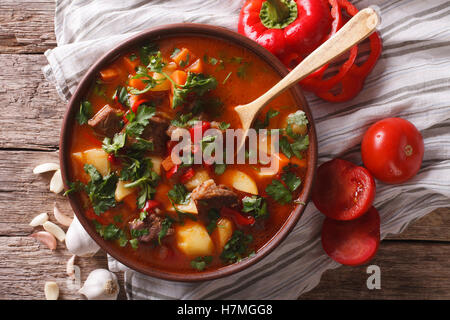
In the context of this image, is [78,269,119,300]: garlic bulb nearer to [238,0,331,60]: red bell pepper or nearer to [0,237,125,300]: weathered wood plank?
[0,237,125,300]: weathered wood plank

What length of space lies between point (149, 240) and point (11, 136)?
4.46ft

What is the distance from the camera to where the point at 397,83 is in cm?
278

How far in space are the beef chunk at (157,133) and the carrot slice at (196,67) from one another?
32 cm

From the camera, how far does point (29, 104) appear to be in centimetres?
302

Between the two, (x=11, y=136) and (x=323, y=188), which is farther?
(x=11, y=136)

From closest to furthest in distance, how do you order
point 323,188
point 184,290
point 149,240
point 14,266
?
point 149,240
point 323,188
point 184,290
point 14,266

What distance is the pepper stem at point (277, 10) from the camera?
2.60m

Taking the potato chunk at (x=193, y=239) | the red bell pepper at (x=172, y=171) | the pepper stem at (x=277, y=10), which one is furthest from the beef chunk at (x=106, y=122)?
the pepper stem at (x=277, y=10)

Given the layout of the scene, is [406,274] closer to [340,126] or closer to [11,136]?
[340,126]

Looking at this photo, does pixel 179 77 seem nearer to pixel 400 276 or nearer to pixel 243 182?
pixel 243 182

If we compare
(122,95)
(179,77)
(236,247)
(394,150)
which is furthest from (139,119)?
(394,150)

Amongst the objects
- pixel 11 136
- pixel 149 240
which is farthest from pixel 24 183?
pixel 149 240

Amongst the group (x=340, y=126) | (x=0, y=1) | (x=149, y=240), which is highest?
(x=0, y=1)
